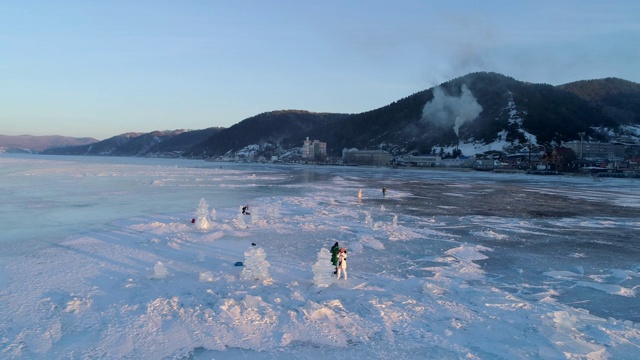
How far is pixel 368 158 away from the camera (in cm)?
14712

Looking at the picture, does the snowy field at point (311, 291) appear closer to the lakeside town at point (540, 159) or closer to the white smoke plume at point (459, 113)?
the lakeside town at point (540, 159)

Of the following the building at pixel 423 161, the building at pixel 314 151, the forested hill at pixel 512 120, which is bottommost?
the building at pixel 423 161

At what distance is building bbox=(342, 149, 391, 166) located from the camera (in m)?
142

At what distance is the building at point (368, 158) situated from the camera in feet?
467

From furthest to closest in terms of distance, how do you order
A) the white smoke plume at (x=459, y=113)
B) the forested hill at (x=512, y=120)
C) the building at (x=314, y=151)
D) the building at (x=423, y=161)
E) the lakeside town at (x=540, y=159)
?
the building at (x=314, y=151) < the white smoke plume at (x=459, y=113) < the forested hill at (x=512, y=120) < the building at (x=423, y=161) < the lakeside town at (x=540, y=159)

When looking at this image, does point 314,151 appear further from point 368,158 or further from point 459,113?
point 459,113

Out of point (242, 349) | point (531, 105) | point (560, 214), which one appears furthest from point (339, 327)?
point (531, 105)

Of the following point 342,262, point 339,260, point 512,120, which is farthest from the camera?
point 512,120

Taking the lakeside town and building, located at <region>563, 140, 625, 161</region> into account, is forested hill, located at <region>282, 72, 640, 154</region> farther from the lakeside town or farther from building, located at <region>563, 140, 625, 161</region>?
building, located at <region>563, 140, 625, 161</region>

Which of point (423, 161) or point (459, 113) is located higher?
point (459, 113)

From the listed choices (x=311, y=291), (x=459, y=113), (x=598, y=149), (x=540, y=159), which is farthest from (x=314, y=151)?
(x=311, y=291)

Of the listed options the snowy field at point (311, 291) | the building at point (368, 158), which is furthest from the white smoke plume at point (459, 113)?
the snowy field at point (311, 291)

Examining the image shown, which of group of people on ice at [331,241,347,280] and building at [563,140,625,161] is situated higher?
building at [563,140,625,161]

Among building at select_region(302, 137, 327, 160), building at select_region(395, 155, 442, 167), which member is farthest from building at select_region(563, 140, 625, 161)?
building at select_region(302, 137, 327, 160)
